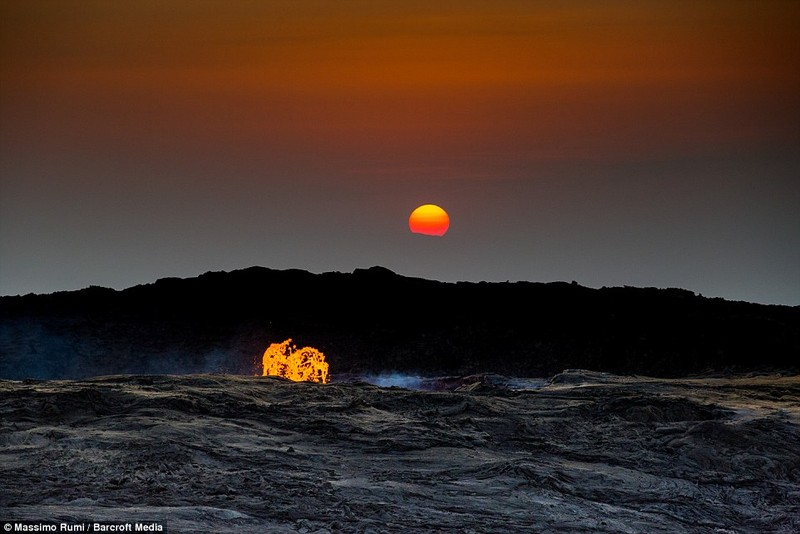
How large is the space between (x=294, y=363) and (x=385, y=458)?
30.1m

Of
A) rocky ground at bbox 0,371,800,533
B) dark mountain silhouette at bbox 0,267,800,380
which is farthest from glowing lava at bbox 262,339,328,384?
rocky ground at bbox 0,371,800,533

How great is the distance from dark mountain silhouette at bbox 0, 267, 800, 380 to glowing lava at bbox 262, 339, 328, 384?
835mm

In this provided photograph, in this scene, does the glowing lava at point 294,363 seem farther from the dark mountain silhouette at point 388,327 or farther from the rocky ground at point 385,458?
the rocky ground at point 385,458

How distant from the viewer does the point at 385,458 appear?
19.7 m

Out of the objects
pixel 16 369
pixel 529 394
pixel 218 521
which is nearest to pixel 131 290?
pixel 16 369

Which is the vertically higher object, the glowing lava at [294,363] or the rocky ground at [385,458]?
the glowing lava at [294,363]

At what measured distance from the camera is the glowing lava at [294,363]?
4438 cm

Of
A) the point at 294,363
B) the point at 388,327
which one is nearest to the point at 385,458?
the point at 294,363

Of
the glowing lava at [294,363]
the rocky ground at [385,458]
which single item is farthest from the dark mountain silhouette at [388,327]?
the rocky ground at [385,458]

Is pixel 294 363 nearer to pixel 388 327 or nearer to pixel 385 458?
pixel 388 327

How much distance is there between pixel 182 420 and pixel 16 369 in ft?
103

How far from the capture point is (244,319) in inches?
2309

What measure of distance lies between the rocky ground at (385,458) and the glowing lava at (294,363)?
17.0 meters

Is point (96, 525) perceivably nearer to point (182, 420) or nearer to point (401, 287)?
point (182, 420)
